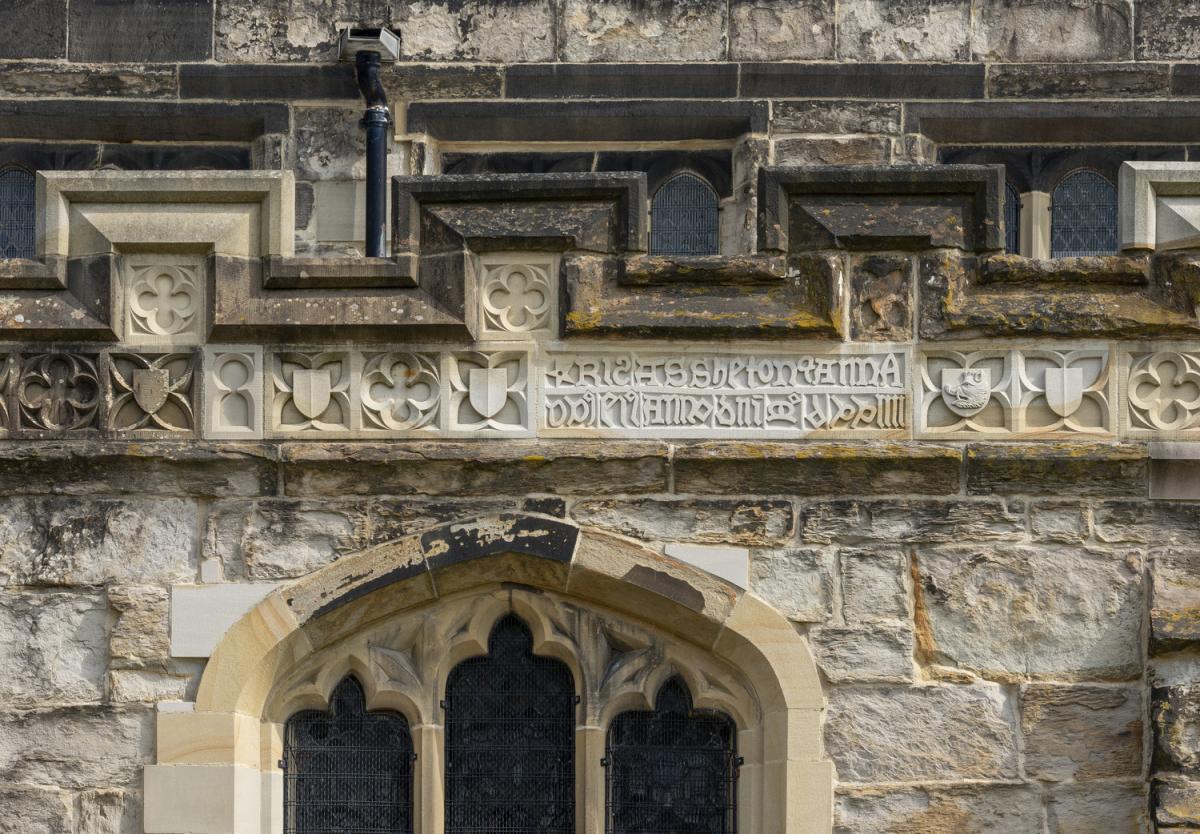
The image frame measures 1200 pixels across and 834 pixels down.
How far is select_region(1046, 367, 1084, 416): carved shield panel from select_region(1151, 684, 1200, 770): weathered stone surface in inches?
41.3

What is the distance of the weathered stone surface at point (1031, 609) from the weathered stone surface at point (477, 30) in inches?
177

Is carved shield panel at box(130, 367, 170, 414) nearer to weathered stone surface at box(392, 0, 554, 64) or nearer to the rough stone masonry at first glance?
the rough stone masonry

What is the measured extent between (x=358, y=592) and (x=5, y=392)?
145 cm

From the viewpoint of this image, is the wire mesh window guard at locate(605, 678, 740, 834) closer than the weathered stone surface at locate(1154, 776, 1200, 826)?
No

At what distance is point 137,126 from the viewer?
12219 millimetres

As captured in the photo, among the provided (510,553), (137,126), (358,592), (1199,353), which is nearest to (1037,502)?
(1199,353)

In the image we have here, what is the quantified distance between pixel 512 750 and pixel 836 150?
4.29 m

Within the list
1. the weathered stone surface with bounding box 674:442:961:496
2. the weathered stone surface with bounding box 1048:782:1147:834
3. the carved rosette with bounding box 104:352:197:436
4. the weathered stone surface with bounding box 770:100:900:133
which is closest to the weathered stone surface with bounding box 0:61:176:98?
the weathered stone surface with bounding box 770:100:900:133

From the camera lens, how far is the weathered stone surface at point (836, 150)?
12.0m

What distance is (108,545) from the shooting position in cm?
870

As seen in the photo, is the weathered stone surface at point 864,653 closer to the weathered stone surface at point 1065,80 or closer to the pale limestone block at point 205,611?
the pale limestone block at point 205,611

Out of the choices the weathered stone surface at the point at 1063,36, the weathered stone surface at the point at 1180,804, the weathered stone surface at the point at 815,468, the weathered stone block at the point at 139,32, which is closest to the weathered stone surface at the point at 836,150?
the weathered stone surface at the point at 1063,36

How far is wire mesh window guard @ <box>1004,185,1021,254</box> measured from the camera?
12.1m

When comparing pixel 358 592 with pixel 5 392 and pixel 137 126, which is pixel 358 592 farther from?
pixel 137 126
